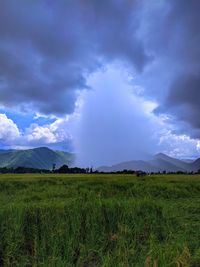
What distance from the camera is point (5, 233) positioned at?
9070 millimetres

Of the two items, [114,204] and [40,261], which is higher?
[114,204]

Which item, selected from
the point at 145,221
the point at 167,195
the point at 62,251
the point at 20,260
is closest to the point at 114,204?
the point at 145,221

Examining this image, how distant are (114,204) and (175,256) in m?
3.93

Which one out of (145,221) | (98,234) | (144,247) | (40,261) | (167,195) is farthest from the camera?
(167,195)

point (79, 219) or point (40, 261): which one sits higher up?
point (79, 219)

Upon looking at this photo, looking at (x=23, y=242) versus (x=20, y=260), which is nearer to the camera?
(x=20, y=260)

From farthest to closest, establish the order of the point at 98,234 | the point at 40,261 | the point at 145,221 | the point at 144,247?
1. the point at 145,221
2. the point at 98,234
3. the point at 144,247
4. the point at 40,261

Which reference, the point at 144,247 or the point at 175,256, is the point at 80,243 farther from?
the point at 175,256

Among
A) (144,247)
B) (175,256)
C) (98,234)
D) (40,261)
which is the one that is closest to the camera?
(175,256)

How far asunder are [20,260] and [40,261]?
0.49 metres

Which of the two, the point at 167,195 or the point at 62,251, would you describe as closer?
the point at 62,251

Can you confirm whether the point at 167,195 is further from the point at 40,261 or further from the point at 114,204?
the point at 40,261

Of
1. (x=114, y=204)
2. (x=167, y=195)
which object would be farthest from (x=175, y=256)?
(x=167, y=195)

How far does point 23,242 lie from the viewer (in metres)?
9.12
